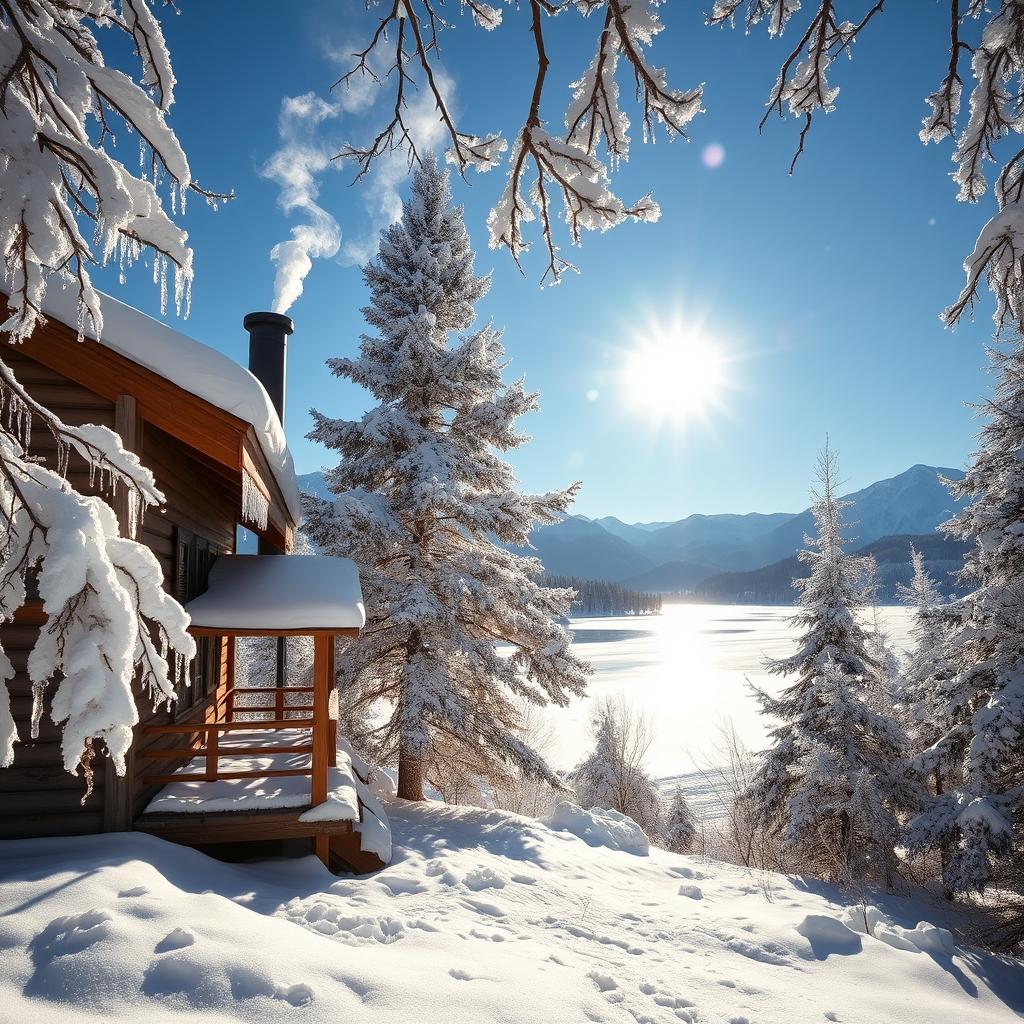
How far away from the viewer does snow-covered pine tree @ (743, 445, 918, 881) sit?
35.8 feet

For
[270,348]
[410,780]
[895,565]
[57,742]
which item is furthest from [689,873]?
[895,565]

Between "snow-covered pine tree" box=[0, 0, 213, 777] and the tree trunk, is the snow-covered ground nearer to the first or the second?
"snow-covered pine tree" box=[0, 0, 213, 777]

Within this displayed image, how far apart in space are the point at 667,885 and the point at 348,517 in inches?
266

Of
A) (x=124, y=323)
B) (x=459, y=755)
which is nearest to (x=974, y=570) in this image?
(x=459, y=755)

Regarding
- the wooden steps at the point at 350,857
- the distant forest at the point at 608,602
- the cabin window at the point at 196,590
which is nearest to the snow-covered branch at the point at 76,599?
the cabin window at the point at 196,590

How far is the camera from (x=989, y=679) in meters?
9.27

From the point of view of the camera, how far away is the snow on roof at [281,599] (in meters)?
5.65

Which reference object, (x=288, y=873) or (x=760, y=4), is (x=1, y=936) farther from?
(x=760, y=4)

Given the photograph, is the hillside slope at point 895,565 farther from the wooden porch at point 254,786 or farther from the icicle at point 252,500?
the icicle at point 252,500

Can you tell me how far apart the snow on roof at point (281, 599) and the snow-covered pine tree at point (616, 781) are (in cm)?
1419

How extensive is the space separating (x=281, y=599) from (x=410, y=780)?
560 cm

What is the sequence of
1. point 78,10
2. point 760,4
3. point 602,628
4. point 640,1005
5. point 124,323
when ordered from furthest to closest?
point 602,628 < point 124,323 < point 640,1005 < point 760,4 < point 78,10

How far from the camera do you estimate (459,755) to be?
33.5 feet

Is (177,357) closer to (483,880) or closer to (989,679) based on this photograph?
(483,880)
